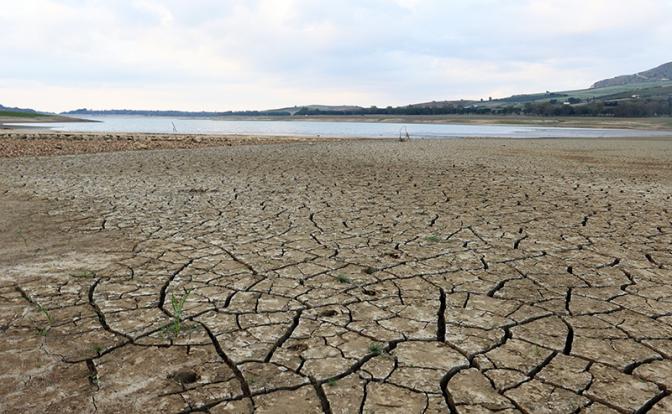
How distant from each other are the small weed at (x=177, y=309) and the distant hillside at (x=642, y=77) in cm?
19380

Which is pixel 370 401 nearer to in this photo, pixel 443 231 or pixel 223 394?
pixel 223 394

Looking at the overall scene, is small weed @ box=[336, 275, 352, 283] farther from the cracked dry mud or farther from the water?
the water

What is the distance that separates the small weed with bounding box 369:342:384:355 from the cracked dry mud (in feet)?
0.03

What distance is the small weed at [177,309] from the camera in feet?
8.65

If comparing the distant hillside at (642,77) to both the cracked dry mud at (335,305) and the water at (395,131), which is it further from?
the cracked dry mud at (335,305)

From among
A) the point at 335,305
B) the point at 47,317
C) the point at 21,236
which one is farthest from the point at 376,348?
the point at 21,236

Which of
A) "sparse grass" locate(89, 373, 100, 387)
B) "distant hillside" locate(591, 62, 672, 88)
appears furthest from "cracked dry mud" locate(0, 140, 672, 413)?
"distant hillside" locate(591, 62, 672, 88)

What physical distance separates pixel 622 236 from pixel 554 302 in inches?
87.6

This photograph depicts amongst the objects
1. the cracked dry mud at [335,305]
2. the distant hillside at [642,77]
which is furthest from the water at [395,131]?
the distant hillside at [642,77]

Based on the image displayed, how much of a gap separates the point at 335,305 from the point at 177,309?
37.5 inches

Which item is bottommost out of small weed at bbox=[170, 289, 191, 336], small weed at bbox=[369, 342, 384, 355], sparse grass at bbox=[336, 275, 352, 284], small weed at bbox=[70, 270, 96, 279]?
small weed at bbox=[369, 342, 384, 355]

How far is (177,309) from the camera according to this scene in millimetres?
2844

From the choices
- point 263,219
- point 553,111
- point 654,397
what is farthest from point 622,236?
point 553,111

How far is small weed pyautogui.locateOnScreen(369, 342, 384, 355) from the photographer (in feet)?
7.90
